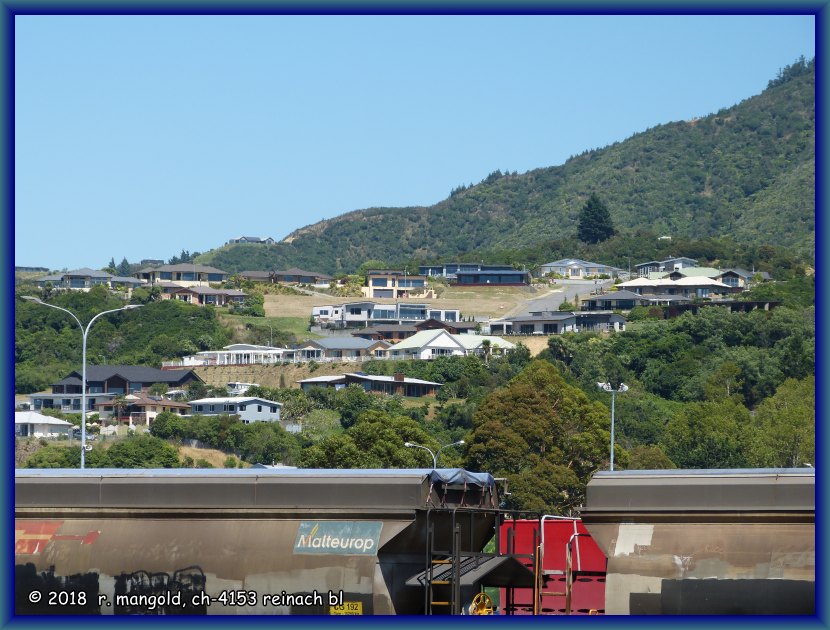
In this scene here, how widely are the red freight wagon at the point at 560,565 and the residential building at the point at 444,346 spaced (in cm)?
11365

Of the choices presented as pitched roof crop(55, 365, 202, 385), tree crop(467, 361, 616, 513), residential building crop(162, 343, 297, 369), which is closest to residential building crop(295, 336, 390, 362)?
residential building crop(162, 343, 297, 369)

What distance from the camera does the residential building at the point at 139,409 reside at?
12494 centimetres

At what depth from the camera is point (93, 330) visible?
16388 cm

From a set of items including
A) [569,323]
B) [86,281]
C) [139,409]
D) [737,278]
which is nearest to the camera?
[139,409]

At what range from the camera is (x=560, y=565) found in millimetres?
24484

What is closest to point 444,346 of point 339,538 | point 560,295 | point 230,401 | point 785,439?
point 230,401

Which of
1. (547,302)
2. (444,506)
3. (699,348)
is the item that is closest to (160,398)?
(699,348)

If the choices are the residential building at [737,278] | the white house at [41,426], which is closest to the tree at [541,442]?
the white house at [41,426]

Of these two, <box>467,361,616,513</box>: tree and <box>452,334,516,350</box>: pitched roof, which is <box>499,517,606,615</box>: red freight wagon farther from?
<box>452,334,516,350</box>: pitched roof

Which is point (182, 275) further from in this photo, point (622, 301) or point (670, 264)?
point (670, 264)

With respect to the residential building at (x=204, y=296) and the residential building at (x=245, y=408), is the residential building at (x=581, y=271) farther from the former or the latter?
the residential building at (x=245, y=408)

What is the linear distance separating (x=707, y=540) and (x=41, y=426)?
99.9 meters

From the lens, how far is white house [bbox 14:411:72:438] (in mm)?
112688

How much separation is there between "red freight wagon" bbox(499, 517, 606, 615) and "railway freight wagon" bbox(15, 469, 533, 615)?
1697 mm
